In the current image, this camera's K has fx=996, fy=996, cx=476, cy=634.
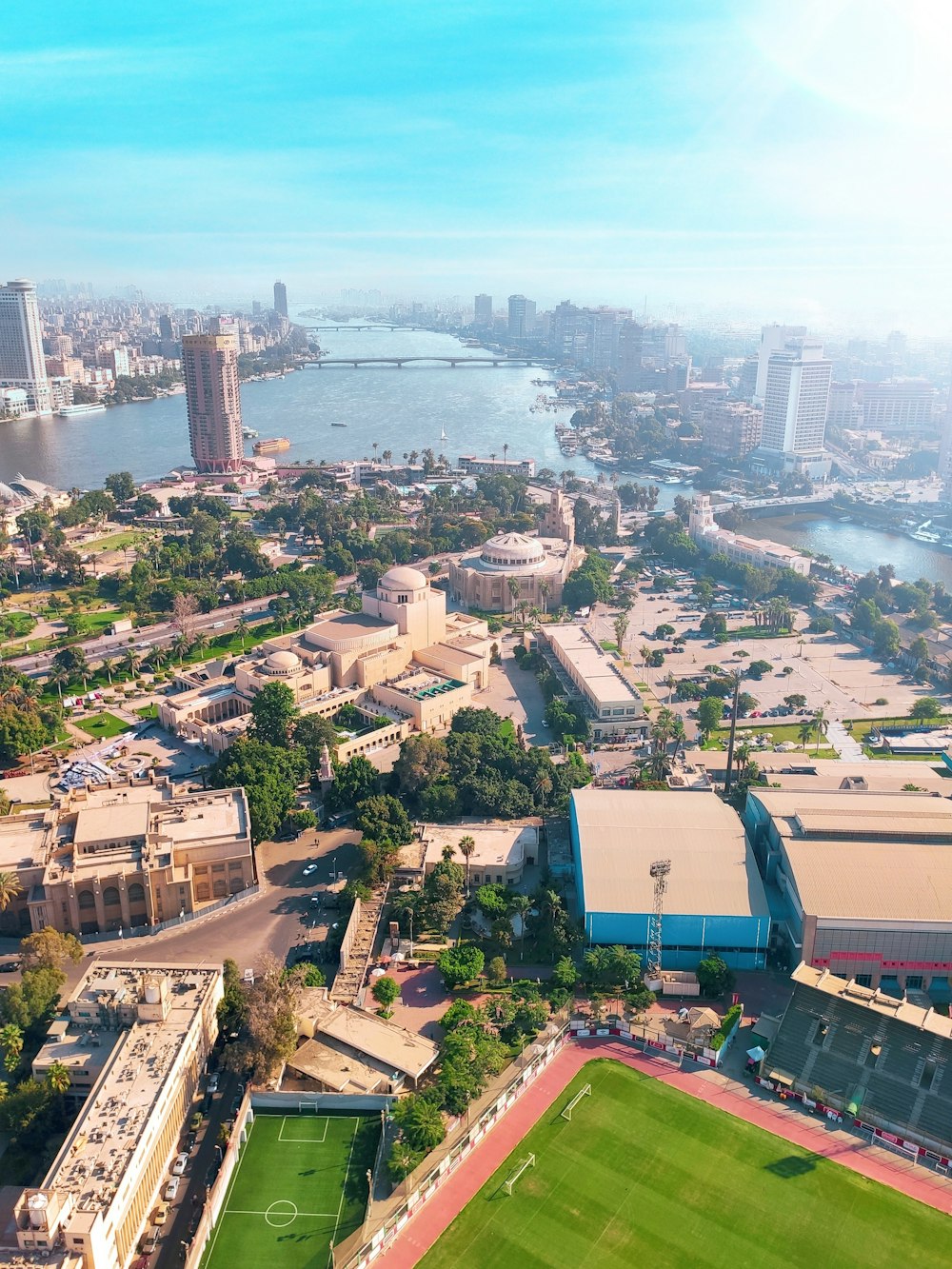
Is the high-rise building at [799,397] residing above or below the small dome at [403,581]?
above

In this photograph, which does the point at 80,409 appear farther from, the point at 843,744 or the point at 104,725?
the point at 843,744

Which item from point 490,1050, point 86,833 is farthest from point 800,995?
point 86,833

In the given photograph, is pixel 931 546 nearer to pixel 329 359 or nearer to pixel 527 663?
pixel 527 663

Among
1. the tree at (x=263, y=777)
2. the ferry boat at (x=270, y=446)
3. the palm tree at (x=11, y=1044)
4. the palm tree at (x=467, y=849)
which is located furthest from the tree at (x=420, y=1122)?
the ferry boat at (x=270, y=446)

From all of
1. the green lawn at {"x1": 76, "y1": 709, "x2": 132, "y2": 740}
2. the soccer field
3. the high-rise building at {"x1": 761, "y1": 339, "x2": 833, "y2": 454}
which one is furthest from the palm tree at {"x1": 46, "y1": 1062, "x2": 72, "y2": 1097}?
the high-rise building at {"x1": 761, "y1": 339, "x2": 833, "y2": 454}

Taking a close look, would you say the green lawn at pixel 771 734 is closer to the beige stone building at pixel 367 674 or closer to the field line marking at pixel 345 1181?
the beige stone building at pixel 367 674

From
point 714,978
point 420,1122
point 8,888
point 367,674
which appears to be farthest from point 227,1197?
point 367,674
